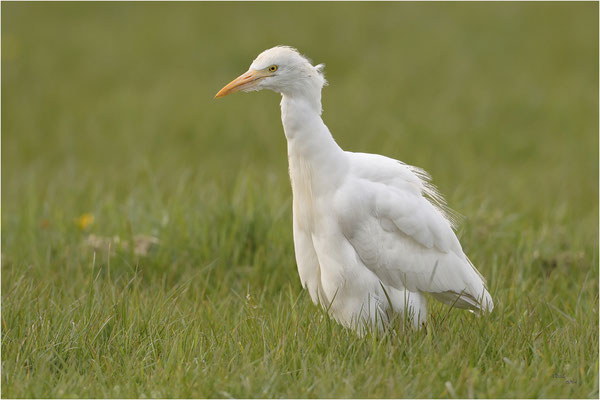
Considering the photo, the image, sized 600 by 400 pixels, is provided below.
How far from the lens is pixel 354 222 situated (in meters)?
4.09

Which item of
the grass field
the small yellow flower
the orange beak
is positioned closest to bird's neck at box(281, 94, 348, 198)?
the orange beak

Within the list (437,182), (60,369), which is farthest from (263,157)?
(60,369)

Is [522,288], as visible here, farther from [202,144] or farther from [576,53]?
[576,53]

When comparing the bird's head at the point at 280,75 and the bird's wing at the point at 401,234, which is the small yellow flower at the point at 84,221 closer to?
the bird's head at the point at 280,75

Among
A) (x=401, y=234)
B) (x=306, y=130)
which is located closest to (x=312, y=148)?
(x=306, y=130)

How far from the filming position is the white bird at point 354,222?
4.10 metres

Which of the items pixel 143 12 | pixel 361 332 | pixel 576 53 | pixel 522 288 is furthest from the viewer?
pixel 143 12

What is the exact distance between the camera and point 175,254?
18.3 ft

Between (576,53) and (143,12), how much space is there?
A: 773cm

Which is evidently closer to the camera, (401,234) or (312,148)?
(312,148)

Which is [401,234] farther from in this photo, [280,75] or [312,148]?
[280,75]

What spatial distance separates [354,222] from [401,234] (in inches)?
12.0

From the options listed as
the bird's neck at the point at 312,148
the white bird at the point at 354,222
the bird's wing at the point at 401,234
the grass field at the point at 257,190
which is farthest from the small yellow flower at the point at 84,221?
the bird's wing at the point at 401,234

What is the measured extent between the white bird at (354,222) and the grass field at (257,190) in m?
0.19
